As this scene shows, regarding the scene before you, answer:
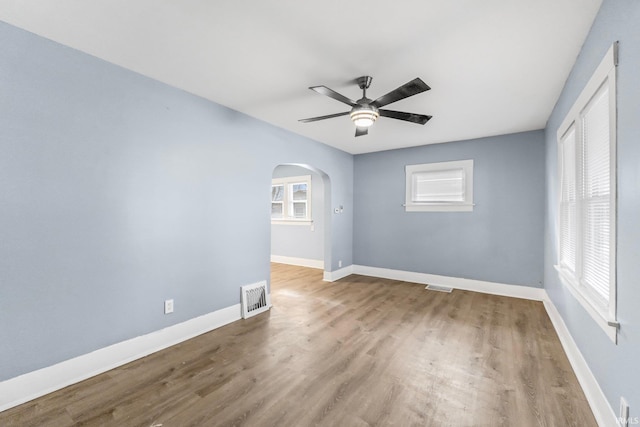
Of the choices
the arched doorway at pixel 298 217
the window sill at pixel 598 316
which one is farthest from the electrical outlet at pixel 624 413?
the arched doorway at pixel 298 217

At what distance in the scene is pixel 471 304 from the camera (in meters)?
4.03

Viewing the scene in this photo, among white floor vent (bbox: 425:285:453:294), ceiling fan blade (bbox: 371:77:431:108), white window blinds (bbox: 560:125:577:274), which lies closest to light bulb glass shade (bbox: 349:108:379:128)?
ceiling fan blade (bbox: 371:77:431:108)

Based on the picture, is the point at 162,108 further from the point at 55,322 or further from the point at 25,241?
the point at 55,322

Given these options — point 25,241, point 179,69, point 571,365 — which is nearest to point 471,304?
point 571,365

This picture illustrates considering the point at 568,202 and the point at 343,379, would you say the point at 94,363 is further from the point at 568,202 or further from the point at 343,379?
the point at 568,202

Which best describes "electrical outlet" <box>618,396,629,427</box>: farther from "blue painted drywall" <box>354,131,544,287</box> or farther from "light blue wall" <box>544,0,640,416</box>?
"blue painted drywall" <box>354,131,544,287</box>

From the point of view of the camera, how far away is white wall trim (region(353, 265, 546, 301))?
429 centimetres

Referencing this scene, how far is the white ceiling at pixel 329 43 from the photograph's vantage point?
5.67ft

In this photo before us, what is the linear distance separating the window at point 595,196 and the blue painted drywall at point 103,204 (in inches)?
130

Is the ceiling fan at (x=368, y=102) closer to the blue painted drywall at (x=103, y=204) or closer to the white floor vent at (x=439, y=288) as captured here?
the blue painted drywall at (x=103, y=204)

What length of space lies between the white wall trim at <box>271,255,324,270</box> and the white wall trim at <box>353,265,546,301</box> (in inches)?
38.1

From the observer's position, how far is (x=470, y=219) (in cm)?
477

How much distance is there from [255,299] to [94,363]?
172 centimetres

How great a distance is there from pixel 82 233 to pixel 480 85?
12.5 feet
